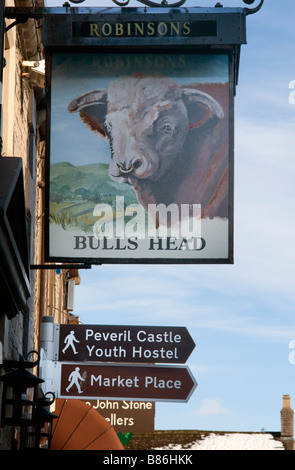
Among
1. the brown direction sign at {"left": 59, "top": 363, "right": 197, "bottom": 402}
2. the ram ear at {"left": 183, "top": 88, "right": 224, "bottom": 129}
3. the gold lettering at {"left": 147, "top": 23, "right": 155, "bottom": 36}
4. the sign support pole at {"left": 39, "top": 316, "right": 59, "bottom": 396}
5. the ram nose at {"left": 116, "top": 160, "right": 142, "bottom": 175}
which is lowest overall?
the brown direction sign at {"left": 59, "top": 363, "right": 197, "bottom": 402}

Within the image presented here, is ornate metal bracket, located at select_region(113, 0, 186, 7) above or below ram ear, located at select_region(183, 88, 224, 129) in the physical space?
above

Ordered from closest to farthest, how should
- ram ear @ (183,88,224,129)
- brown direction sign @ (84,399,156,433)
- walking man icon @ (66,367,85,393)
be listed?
ram ear @ (183,88,224,129) → walking man icon @ (66,367,85,393) → brown direction sign @ (84,399,156,433)

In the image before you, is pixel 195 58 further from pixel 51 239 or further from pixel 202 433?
pixel 202 433

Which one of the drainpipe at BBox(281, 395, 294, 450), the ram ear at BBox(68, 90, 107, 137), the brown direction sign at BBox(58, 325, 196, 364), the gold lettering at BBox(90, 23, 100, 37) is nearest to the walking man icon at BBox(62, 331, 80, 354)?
the brown direction sign at BBox(58, 325, 196, 364)

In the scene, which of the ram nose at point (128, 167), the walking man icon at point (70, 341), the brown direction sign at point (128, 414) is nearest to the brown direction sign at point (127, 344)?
the walking man icon at point (70, 341)

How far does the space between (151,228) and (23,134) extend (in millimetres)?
3735

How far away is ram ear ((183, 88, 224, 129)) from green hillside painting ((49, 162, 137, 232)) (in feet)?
3.27

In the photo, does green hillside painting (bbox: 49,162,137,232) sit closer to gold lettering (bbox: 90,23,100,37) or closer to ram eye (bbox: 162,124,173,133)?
ram eye (bbox: 162,124,173,133)

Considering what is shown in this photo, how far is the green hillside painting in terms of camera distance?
30.3ft

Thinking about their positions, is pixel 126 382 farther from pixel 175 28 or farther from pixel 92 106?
pixel 175 28

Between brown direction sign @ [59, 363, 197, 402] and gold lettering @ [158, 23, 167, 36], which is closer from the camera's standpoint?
gold lettering @ [158, 23, 167, 36]

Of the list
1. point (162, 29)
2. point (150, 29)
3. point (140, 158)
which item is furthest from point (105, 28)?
point (140, 158)

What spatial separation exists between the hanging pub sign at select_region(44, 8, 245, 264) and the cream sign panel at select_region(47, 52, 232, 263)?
10mm

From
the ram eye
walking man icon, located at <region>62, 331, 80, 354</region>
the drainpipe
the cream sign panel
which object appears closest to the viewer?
the cream sign panel
